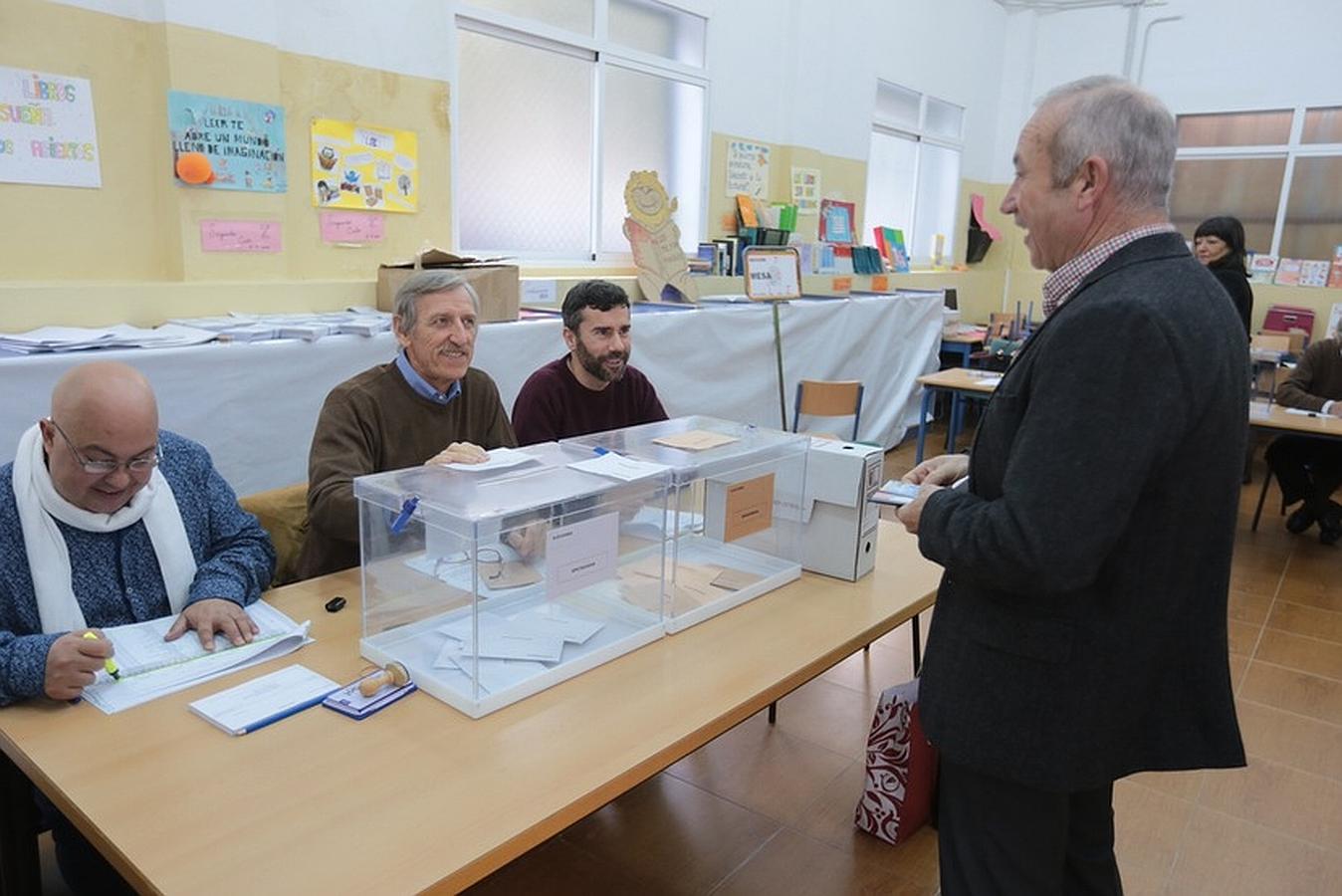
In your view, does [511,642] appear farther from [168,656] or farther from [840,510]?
[840,510]

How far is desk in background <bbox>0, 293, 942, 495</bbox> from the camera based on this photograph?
→ 7.75 ft

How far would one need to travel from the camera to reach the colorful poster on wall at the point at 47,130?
7.86 feet

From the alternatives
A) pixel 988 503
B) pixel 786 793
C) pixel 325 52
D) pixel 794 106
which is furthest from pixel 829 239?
pixel 988 503

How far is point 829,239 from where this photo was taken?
20.0ft

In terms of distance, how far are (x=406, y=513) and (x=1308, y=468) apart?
15.5ft

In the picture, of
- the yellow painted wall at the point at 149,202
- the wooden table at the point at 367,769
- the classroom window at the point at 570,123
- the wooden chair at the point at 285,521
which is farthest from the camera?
the classroom window at the point at 570,123

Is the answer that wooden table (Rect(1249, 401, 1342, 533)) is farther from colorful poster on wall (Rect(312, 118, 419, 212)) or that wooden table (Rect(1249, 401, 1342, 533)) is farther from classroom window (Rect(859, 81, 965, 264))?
colorful poster on wall (Rect(312, 118, 419, 212))

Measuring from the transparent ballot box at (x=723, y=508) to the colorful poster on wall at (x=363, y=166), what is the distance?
188cm

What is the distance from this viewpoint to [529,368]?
338 cm

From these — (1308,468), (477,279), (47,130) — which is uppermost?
(47,130)

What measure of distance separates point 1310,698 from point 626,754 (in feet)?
8.97

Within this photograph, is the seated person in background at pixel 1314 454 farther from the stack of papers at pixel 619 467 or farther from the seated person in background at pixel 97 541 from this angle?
the seated person in background at pixel 97 541

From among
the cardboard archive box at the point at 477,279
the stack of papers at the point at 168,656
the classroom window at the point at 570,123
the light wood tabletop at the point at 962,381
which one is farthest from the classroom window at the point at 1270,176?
the stack of papers at the point at 168,656

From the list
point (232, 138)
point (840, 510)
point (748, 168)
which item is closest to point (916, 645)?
point (840, 510)
